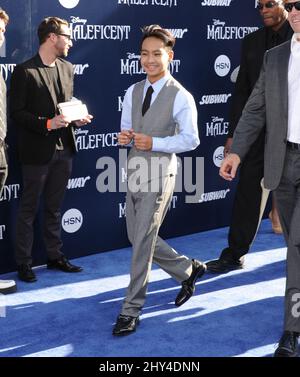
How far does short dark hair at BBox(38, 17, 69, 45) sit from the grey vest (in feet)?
3.74

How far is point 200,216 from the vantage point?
274 inches

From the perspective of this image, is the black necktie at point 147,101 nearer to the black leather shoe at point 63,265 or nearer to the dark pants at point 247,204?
the dark pants at point 247,204

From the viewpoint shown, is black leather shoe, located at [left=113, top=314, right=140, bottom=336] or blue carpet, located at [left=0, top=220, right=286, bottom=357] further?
black leather shoe, located at [left=113, top=314, right=140, bottom=336]

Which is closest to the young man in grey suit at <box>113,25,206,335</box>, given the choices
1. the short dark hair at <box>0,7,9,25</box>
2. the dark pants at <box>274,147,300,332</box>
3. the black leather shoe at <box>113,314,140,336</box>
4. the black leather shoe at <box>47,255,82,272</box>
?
the black leather shoe at <box>113,314,140,336</box>

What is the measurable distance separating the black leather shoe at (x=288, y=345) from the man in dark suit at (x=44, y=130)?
84.9 inches

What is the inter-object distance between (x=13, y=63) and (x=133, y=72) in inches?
48.7

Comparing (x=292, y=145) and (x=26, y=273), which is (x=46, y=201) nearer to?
(x=26, y=273)

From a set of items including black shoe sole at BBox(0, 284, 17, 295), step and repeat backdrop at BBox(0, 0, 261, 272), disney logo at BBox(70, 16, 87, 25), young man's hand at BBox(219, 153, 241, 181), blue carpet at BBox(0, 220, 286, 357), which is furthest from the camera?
disney logo at BBox(70, 16, 87, 25)

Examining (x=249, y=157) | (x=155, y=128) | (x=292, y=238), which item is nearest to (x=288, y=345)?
(x=292, y=238)

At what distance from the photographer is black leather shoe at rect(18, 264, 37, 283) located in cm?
530

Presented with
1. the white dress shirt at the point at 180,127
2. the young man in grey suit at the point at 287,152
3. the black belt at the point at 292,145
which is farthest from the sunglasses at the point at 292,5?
the white dress shirt at the point at 180,127

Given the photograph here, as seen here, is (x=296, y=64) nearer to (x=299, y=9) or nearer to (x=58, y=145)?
(x=299, y=9)

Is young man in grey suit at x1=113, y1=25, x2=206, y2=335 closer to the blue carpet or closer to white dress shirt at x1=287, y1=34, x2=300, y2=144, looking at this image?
the blue carpet

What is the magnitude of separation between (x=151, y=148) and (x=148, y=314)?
1.18m
